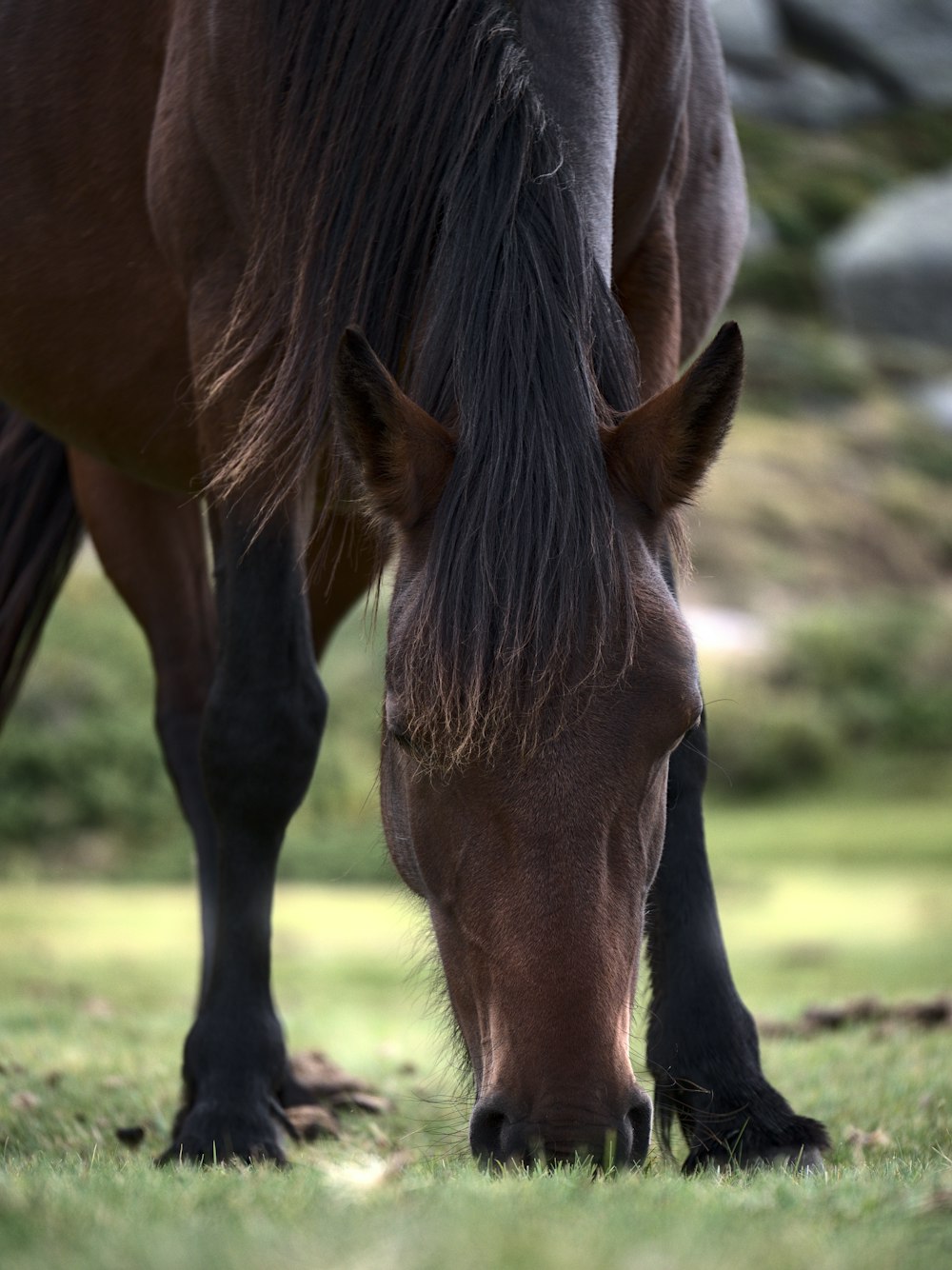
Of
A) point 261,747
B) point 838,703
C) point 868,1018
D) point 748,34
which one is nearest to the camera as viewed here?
point 261,747

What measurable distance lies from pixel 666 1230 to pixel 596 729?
0.67 metres

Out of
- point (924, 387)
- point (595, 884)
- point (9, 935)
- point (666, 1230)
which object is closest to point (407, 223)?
point (595, 884)

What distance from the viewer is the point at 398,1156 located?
1.99 meters

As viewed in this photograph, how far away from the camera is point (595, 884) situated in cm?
174

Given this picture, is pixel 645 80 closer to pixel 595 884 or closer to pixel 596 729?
pixel 596 729

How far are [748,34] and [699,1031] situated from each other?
35.1 metres

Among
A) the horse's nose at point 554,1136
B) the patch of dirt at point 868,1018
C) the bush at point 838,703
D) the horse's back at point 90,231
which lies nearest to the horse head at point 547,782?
the horse's nose at point 554,1136

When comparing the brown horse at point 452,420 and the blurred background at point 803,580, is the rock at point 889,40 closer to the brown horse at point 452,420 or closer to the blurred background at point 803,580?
the blurred background at point 803,580

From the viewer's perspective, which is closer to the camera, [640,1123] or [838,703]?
[640,1123]

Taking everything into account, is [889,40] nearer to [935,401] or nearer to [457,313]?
[935,401]

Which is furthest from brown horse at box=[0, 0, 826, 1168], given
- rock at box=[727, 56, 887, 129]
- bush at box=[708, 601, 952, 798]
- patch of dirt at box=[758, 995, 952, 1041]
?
rock at box=[727, 56, 887, 129]

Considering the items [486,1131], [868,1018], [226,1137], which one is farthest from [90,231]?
[868,1018]

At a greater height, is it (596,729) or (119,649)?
(596,729)

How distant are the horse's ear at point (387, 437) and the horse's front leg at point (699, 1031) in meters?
0.89
